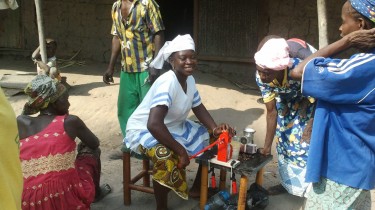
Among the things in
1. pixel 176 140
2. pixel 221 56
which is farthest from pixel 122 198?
pixel 221 56

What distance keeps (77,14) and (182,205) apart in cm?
602

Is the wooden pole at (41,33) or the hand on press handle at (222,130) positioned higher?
the wooden pole at (41,33)

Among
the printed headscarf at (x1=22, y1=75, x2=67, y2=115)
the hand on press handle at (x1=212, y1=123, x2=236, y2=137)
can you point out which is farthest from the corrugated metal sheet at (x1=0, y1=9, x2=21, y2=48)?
the hand on press handle at (x1=212, y1=123, x2=236, y2=137)

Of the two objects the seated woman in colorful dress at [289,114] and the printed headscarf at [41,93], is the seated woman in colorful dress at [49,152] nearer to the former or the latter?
the printed headscarf at [41,93]

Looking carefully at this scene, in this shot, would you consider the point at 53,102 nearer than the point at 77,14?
Yes

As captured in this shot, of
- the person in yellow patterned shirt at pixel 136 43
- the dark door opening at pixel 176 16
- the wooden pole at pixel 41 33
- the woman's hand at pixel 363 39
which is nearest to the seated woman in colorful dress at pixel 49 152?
the person in yellow patterned shirt at pixel 136 43

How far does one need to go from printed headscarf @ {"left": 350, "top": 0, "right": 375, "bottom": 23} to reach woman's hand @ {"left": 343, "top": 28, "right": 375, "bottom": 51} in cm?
7

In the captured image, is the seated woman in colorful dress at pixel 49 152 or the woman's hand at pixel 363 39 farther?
the seated woman in colorful dress at pixel 49 152

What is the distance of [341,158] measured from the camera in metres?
2.24

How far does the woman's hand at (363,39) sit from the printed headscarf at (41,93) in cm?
189

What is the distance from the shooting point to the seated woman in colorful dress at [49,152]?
2.93 metres

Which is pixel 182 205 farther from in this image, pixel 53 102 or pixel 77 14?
pixel 77 14

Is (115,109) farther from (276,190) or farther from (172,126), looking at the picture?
(276,190)

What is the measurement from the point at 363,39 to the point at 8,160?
164 centimetres
